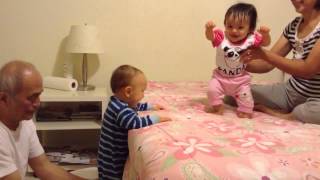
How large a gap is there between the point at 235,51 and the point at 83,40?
109cm

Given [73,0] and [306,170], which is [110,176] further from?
[73,0]

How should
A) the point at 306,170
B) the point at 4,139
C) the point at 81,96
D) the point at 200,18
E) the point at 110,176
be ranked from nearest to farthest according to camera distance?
1. the point at 306,170
2. the point at 4,139
3. the point at 110,176
4. the point at 81,96
5. the point at 200,18

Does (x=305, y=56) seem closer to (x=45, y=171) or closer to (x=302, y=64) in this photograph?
(x=302, y=64)

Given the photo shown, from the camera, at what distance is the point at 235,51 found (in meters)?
1.66

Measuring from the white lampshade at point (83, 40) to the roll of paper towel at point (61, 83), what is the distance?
0.19 meters

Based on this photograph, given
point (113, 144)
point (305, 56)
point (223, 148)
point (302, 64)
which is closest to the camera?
point (223, 148)

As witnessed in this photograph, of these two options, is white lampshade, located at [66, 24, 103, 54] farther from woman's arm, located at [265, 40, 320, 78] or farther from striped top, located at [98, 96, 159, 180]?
woman's arm, located at [265, 40, 320, 78]

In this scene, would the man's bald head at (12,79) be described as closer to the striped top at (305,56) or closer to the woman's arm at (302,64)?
the woman's arm at (302,64)

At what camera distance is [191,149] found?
1062mm

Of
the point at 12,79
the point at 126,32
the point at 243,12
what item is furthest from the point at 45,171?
the point at 126,32

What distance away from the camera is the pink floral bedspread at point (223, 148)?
95 centimetres

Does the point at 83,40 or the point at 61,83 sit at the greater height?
the point at 83,40

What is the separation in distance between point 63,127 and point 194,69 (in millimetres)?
1032

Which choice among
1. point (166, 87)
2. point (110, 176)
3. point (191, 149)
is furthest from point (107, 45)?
point (191, 149)
